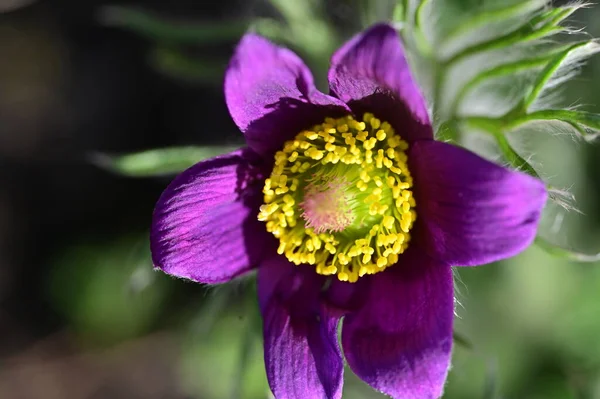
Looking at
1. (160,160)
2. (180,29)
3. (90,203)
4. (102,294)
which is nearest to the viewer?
(160,160)

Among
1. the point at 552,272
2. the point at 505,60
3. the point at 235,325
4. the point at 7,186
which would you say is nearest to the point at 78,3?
the point at 7,186

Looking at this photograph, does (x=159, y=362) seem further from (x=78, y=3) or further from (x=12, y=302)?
(x=78, y=3)

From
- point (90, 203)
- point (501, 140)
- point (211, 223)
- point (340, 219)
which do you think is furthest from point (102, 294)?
point (501, 140)

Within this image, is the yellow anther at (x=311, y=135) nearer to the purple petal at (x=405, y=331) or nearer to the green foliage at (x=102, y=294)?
the purple petal at (x=405, y=331)

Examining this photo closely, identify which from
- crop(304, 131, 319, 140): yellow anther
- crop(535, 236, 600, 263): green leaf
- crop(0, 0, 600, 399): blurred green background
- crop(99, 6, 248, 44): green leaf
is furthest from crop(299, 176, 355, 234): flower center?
crop(0, 0, 600, 399): blurred green background

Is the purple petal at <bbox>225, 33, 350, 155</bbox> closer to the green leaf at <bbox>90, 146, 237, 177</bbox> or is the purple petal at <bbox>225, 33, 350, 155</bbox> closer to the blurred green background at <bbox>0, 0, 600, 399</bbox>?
the green leaf at <bbox>90, 146, 237, 177</bbox>

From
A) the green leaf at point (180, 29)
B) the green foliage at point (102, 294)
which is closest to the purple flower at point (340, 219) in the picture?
the green leaf at point (180, 29)

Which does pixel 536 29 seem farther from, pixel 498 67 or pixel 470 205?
pixel 470 205
